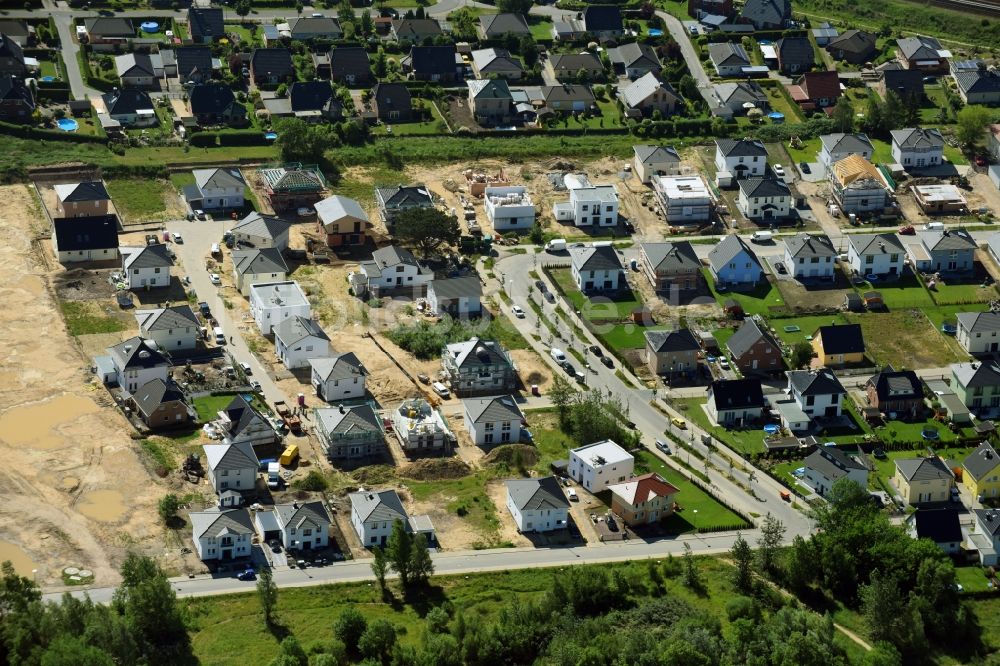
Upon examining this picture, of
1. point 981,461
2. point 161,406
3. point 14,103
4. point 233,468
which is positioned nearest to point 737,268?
point 981,461

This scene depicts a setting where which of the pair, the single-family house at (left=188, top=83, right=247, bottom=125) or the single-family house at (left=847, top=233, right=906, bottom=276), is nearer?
the single-family house at (left=847, top=233, right=906, bottom=276)

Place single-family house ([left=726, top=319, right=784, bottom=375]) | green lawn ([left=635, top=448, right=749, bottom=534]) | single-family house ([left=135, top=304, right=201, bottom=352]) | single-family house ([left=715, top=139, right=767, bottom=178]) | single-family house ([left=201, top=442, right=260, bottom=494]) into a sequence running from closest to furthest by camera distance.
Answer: single-family house ([left=201, top=442, right=260, bottom=494]), green lawn ([left=635, top=448, right=749, bottom=534]), single-family house ([left=135, top=304, right=201, bottom=352]), single-family house ([left=726, top=319, right=784, bottom=375]), single-family house ([left=715, top=139, right=767, bottom=178])

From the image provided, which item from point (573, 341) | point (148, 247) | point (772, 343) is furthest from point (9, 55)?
point (772, 343)

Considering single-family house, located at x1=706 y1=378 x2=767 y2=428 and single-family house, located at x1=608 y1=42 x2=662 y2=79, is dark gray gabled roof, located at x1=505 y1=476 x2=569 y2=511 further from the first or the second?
single-family house, located at x1=608 y1=42 x2=662 y2=79

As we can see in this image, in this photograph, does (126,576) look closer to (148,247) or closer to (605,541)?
(605,541)

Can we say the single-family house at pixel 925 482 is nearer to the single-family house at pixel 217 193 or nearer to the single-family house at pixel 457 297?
the single-family house at pixel 457 297

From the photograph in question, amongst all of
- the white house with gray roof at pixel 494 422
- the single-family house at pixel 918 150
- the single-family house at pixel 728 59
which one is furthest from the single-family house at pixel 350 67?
the white house with gray roof at pixel 494 422

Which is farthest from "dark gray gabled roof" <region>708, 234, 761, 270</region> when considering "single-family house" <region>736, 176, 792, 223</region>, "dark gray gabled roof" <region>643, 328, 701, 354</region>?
"dark gray gabled roof" <region>643, 328, 701, 354</region>
